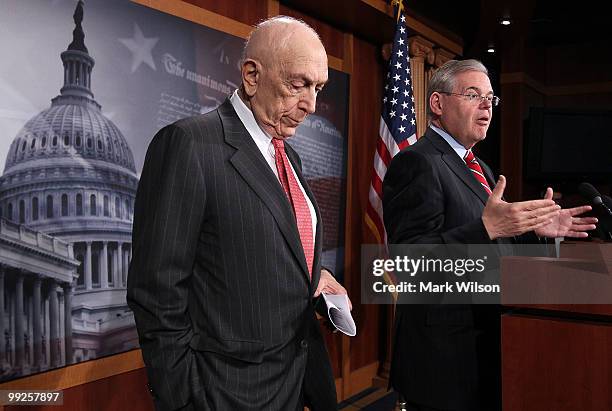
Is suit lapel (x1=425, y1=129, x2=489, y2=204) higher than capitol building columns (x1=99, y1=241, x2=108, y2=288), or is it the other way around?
suit lapel (x1=425, y1=129, x2=489, y2=204)

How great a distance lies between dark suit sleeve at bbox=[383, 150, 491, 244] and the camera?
5.31 feet

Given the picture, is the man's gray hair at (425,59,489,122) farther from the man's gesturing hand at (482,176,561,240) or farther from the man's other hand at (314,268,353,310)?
the man's other hand at (314,268,353,310)

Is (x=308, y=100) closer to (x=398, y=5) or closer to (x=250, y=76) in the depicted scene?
(x=250, y=76)

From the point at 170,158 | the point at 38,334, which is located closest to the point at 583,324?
the point at 170,158

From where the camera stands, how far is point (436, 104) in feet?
6.09

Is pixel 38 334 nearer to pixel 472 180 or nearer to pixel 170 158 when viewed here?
pixel 170 158

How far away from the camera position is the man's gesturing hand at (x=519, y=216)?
134cm

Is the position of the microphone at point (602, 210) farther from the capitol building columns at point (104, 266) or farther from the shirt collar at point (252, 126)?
the capitol building columns at point (104, 266)

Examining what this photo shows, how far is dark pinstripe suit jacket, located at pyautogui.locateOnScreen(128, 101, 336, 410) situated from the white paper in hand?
0.27 ft

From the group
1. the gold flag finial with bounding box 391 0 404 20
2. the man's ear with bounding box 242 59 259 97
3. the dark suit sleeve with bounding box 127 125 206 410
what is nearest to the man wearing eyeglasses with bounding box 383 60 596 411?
the man's ear with bounding box 242 59 259 97

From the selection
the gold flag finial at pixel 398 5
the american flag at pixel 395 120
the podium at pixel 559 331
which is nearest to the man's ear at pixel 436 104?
the podium at pixel 559 331

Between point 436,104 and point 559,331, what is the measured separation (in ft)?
2.96

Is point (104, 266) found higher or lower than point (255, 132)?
lower

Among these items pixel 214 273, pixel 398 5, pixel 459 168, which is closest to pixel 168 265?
pixel 214 273
